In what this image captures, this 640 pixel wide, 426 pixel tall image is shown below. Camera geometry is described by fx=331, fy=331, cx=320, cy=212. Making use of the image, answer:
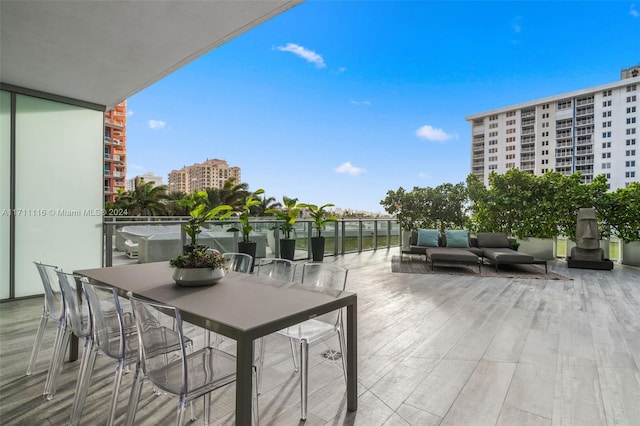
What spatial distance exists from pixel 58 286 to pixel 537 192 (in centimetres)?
972

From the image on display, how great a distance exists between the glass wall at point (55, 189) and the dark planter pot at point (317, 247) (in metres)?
4.26

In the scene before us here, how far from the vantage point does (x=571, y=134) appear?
1939 inches

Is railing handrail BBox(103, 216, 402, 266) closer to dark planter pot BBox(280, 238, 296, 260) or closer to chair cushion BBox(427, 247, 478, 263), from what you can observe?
dark planter pot BBox(280, 238, 296, 260)

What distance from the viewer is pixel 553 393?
83.4 inches

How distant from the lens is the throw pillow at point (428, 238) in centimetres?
765

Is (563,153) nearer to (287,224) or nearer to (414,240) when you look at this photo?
(414,240)

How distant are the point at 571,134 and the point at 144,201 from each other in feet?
188

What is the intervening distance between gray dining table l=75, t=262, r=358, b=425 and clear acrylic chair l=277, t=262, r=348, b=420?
260 mm

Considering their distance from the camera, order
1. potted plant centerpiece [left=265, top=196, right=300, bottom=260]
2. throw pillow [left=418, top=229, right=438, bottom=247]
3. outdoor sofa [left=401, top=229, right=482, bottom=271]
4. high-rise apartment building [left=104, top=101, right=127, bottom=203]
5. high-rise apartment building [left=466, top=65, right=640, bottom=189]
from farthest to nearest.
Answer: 1. high-rise apartment building [left=466, top=65, right=640, bottom=189]
2. high-rise apartment building [left=104, top=101, right=127, bottom=203]
3. throw pillow [left=418, top=229, right=438, bottom=247]
4. potted plant centerpiece [left=265, top=196, right=300, bottom=260]
5. outdoor sofa [left=401, top=229, right=482, bottom=271]

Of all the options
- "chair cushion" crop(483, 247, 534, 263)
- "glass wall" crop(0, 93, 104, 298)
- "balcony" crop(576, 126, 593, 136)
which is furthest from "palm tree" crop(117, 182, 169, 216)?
"balcony" crop(576, 126, 593, 136)

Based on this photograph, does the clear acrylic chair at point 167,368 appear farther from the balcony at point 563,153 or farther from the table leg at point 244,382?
the balcony at point 563,153

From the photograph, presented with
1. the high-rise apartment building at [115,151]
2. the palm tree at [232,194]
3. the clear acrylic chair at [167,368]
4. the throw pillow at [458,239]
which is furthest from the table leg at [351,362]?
the high-rise apartment building at [115,151]

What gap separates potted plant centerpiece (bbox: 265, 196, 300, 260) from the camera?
7113 millimetres

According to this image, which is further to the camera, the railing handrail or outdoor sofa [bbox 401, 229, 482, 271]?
outdoor sofa [bbox 401, 229, 482, 271]
